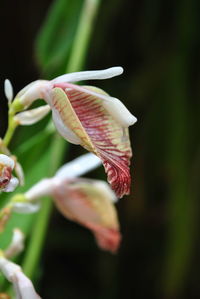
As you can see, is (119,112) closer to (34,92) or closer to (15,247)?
(34,92)

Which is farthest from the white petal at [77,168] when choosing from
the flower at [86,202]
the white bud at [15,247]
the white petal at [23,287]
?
the white petal at [23,287]

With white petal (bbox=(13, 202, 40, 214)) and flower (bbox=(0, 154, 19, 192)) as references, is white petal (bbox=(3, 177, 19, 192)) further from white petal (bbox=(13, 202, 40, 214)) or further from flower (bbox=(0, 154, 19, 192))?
white petal (bbox=(13, 202, 40, 214))

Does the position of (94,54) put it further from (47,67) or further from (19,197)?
(19,197)

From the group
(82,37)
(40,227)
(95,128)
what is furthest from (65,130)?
(82,37)

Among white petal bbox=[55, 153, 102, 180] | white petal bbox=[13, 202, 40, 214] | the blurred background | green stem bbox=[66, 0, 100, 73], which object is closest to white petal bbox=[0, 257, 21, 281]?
white petal bbox=[13, 202, 40, 214]

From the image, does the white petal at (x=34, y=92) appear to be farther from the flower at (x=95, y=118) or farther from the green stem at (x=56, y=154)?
the green stem at (x=56, y=154)

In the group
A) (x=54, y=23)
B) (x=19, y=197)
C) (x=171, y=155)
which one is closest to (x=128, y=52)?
(x=171, y=155)
